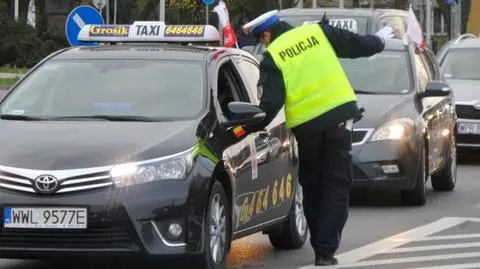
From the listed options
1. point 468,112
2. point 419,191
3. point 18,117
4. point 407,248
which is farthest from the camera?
point 468,112

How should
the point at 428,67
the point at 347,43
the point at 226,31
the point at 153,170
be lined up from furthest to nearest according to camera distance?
the point at 428,67, the point at 226,31, the point at 347,43, the point at 153,170

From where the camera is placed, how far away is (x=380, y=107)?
12289 millimetres

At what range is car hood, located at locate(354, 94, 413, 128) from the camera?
1204 cm

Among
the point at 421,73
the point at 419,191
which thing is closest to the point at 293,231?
the point at 419,191

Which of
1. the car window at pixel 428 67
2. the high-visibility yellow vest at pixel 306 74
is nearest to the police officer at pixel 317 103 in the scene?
the high-visibility yellow vest at pixel 306 74

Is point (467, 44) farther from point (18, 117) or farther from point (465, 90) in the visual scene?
point (18, 117)

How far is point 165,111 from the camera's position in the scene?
7.99 metres

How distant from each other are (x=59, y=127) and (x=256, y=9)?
54.2m

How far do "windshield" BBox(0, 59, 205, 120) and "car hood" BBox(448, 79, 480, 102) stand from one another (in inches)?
377

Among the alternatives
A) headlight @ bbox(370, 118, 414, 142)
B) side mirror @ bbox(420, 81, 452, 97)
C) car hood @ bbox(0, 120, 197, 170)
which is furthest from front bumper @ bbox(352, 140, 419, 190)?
car hood @ bbox(0, 120, 197, 170)

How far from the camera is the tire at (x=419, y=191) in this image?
1214cm

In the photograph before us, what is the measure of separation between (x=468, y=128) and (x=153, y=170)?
10.7 m

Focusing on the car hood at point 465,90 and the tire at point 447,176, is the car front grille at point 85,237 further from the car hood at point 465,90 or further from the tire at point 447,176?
the car hood at point 465,90

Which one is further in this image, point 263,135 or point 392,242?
point 392,242
